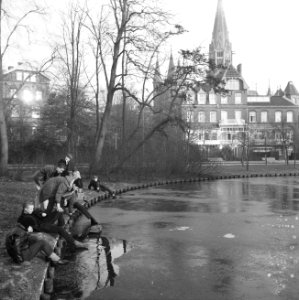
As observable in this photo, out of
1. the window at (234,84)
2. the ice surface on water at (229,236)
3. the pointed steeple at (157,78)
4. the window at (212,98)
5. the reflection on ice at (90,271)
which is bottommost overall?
the reflection on ice at (90,271)

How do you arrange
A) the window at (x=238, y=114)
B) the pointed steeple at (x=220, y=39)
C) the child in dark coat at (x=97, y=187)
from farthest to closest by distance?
the pointed steeple at (x=220, y=39), the window at (x=238, y=114), the child in dark coat at (x=97, y=187)

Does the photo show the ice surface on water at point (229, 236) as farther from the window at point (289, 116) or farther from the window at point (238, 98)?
the window at point (289, 116)

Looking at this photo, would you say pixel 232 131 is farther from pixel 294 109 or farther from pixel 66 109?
pixel 66 109

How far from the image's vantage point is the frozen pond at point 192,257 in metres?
6.68

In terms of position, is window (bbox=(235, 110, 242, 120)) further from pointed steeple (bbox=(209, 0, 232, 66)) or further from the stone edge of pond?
the stone edge of pond

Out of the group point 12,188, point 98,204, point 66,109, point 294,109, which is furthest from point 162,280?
point 294,109

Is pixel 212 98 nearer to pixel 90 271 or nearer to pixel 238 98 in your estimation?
pixel 238 98

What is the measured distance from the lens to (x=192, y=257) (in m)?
8.79

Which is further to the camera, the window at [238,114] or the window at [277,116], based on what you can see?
the window at [277,116]

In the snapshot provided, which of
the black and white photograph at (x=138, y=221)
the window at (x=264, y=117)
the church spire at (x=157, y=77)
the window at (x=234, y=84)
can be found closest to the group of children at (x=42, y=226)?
the black and white photograph at (x=138, y=221)

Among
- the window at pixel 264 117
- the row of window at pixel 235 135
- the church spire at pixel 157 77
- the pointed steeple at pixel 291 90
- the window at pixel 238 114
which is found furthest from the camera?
the pointed steeple at pixel 291 90

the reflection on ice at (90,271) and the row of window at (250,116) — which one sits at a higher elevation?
the row of window at (250,116)

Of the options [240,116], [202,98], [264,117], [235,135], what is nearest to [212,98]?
[202,98]

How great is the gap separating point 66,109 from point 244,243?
129ft
